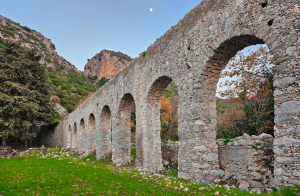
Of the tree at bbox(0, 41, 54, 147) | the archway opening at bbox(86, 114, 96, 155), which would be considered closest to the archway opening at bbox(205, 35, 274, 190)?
the archway opening at bbox(86, 114, 96, 155)

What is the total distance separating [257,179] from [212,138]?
1.56m

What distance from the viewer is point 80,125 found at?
21.1m

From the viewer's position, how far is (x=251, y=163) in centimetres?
498

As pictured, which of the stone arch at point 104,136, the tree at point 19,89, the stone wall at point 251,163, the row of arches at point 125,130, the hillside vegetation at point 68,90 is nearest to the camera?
the stone wall at point 251,163

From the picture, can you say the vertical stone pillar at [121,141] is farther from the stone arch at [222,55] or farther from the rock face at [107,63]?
the rock face at [107,63]

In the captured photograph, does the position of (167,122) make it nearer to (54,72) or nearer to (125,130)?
(125,130)

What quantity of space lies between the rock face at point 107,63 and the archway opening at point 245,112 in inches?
2215

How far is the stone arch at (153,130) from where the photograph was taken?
8.32 m

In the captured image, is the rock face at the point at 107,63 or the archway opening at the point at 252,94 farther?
the rock face at the point at 107,63

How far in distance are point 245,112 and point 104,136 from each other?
35.5ft

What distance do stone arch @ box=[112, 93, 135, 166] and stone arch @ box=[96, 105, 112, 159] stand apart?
3098mm

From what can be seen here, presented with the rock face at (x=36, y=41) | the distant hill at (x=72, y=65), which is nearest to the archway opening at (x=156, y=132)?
the distant hill at (x=72, y=65)

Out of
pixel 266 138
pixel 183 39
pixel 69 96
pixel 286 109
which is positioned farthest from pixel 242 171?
pixel 69 96

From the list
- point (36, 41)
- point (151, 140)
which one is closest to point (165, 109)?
point (151, 140)
